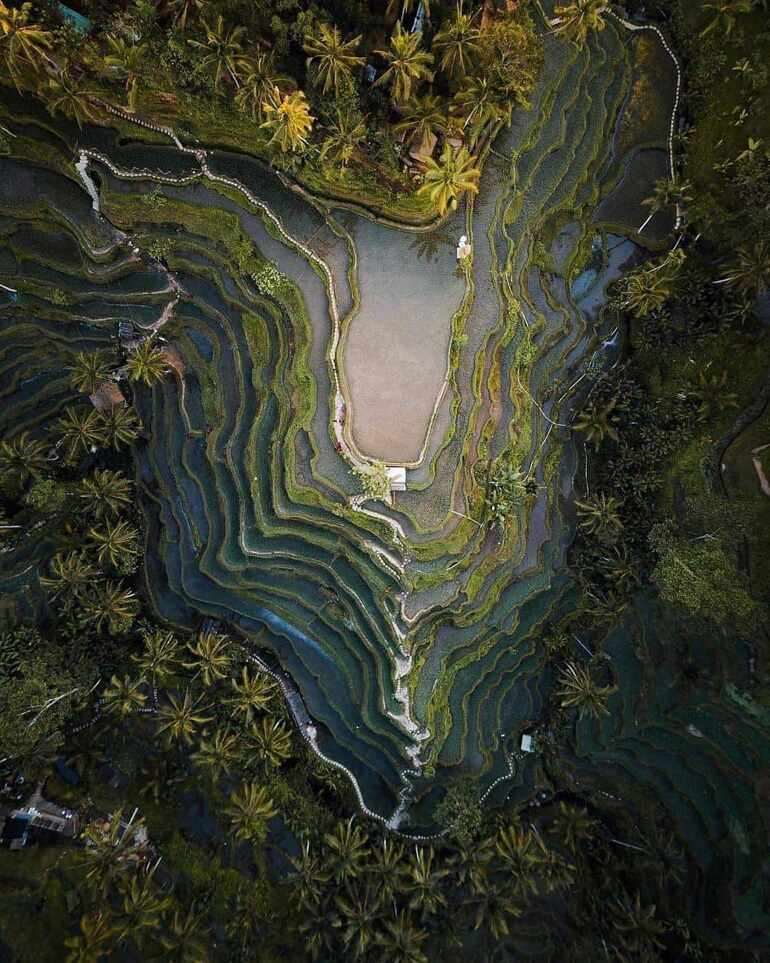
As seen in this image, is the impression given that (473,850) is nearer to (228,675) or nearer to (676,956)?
(676,956)

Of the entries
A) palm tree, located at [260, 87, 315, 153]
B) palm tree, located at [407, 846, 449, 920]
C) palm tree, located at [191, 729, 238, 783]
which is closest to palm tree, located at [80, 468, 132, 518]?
palm tree, located at [191, 729, 238, 783]

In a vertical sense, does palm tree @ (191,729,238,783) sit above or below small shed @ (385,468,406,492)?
below

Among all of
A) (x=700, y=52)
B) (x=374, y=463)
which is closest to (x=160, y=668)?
(x=374, y=463)

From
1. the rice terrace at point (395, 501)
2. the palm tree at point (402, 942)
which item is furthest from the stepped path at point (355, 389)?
the palm tree at point (402, 942)

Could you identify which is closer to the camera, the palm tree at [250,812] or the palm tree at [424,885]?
the palm tree at [250,812]

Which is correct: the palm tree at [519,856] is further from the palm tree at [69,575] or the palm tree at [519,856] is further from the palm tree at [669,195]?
the palm tree at [669,195]

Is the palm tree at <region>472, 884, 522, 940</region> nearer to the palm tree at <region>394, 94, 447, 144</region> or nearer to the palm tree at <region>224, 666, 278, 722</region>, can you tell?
the palm tree at <region>224, 666, 278, 722</region>

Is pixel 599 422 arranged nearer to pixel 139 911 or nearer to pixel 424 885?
pixel 424 885
